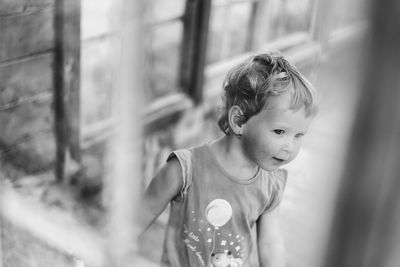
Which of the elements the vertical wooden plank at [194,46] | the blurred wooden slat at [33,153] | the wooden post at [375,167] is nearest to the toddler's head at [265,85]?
the wooden post at [375,167]

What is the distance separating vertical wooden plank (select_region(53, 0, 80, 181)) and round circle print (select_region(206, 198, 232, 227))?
1.08m

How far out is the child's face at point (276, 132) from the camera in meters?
0.74

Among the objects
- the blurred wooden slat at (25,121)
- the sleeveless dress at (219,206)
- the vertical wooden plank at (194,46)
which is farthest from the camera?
the vertical wooden plank at (194,46)

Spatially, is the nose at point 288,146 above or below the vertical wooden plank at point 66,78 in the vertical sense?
above

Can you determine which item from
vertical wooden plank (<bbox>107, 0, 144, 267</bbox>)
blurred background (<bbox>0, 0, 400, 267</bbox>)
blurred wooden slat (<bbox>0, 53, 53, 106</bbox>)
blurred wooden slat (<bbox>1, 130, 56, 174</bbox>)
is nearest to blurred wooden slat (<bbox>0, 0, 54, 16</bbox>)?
blurred background (<bbox>0, 0, 400, 267</bbox>)

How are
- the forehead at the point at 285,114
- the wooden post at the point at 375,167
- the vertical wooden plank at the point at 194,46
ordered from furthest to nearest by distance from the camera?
the vertical wooden plank at the point at 194,46 < the forehead at the point at 285,114 < the wooden post at the point at 375,167

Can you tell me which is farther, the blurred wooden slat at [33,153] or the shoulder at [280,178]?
the blurred wooden slat at [33,153]

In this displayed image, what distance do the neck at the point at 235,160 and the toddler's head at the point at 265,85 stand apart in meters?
0.05

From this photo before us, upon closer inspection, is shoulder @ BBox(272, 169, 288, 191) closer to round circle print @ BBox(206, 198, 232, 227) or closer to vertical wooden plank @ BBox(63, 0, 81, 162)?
round circle print @ BBox(206, 198, 232, 227)

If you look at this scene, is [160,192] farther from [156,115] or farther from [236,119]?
[156,115]

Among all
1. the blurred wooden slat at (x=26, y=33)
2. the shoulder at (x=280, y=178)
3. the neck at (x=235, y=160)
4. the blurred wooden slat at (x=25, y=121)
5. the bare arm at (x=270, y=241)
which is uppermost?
the neck at (x=235, y=160)

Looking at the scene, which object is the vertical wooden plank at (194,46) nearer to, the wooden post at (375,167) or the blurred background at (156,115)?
the blurred background at (156,115)

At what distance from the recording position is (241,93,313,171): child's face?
2.44 feet

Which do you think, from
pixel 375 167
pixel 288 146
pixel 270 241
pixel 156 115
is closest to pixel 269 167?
pixel 288 146
